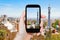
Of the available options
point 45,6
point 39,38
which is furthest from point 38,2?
point 39,38

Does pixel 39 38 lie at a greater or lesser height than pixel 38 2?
lesser

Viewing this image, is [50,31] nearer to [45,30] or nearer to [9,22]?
[45,30]

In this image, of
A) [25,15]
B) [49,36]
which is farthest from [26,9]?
[49,36]

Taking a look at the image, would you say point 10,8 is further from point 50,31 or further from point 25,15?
point 50,31
